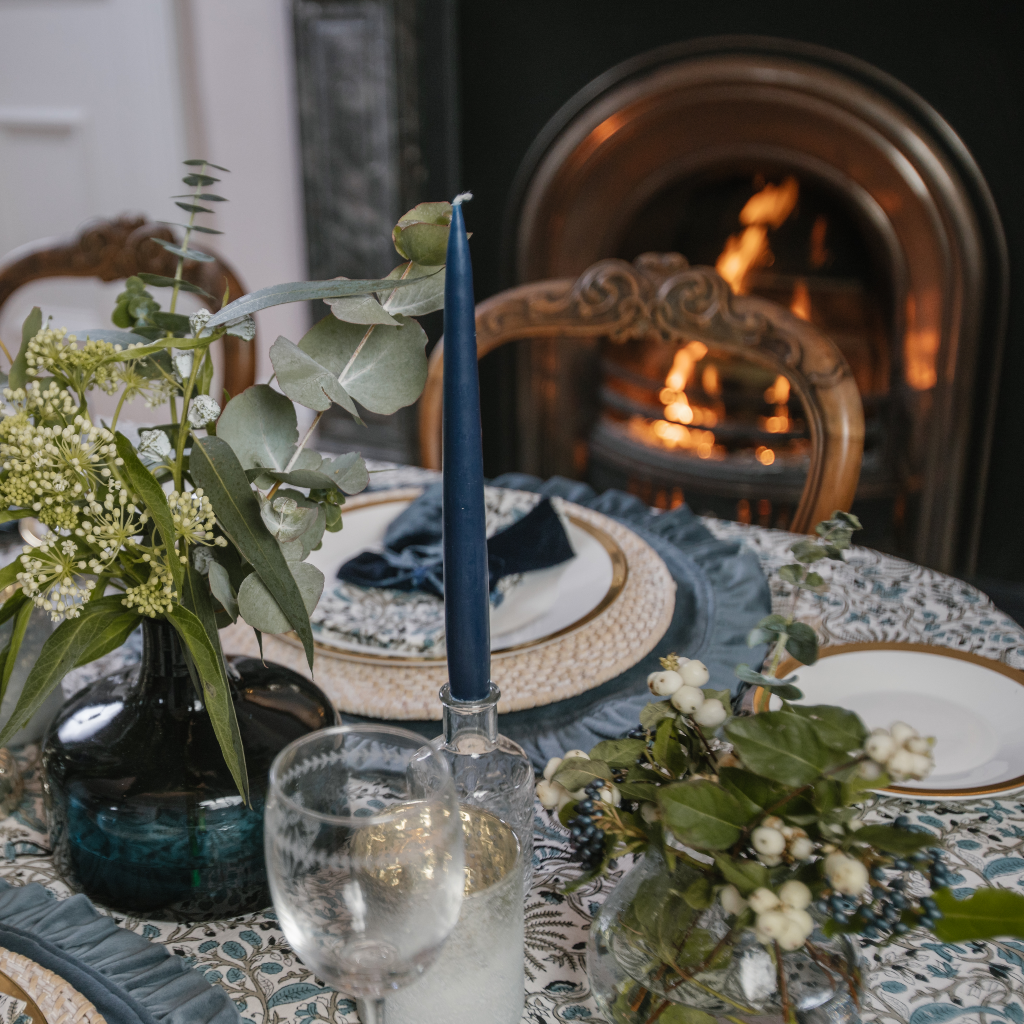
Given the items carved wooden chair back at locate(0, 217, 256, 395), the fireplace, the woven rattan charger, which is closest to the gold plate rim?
the woven rattan charger

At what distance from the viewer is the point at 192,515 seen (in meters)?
0.37

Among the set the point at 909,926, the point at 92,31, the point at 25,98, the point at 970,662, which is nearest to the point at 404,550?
the point at 970,662

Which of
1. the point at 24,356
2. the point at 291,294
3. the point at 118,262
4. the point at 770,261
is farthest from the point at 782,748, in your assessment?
the point at 770,261

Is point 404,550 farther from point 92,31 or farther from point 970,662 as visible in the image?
point 92,31

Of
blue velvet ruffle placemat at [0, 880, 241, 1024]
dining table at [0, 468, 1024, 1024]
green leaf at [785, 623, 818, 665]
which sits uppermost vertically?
green leaf at [785, 623, 818, 665]

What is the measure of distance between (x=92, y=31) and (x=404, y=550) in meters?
1.83

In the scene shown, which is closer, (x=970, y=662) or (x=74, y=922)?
(x=74, y=922)

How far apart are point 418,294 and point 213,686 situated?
6.7 inches

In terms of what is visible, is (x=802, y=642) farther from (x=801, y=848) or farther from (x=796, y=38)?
(x=796, y=38)

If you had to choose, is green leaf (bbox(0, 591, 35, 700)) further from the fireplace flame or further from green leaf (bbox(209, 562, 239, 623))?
the fireplace flame

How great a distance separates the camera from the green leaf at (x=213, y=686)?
371mm

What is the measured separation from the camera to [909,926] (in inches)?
11.8

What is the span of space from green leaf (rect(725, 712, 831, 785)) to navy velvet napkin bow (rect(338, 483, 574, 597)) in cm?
35

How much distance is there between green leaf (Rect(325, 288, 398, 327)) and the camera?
396 millimetres
